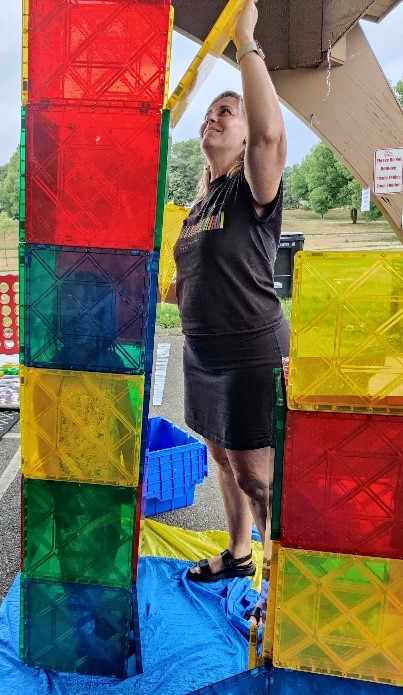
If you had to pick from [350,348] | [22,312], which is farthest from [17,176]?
[350,348]

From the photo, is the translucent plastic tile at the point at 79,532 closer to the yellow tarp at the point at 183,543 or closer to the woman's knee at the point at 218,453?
the woman's knee at the point at 218,453

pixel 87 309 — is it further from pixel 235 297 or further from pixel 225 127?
pixel 225 127

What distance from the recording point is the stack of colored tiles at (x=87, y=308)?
1071 millimetres

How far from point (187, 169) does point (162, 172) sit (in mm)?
616

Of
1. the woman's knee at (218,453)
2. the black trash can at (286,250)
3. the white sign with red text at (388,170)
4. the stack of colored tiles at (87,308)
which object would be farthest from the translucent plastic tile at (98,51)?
the black trash can at (286,250)

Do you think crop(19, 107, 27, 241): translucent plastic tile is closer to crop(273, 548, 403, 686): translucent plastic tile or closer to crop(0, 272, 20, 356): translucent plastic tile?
crop(273, 548, 403, 686): translucent plastic tile

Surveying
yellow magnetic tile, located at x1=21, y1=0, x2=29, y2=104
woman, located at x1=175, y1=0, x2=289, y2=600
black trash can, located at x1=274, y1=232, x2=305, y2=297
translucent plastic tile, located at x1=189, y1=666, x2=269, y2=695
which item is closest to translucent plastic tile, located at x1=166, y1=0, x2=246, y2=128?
woman, located at x1=175, y1=0, x2=289, y2=600

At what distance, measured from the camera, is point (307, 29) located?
6.40 ft

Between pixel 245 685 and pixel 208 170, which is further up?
pixel 208 170

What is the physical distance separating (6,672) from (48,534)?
37 cm

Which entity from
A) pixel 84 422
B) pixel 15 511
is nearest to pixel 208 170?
pixel 84 422

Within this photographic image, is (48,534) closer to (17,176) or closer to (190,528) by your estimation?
(17,176)

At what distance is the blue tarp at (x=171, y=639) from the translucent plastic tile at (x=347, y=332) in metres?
0.89

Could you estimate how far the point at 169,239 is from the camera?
1.79 metres
